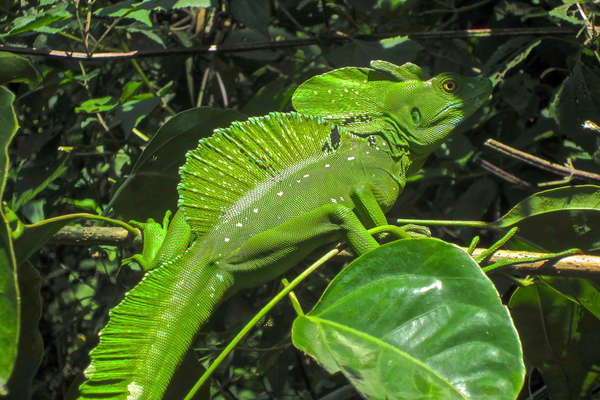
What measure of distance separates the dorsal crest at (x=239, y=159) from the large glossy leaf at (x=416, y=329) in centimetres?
57

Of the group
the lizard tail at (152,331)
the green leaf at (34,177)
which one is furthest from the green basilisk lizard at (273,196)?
the green leaf at (34,177)

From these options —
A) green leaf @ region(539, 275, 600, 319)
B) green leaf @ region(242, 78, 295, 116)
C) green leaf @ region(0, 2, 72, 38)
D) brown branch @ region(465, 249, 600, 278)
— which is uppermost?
green leaf @ region(0, 2, 72, 38)

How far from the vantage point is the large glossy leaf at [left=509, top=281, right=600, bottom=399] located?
6.30 ft

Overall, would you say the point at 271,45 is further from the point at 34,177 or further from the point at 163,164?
the point at 34,177

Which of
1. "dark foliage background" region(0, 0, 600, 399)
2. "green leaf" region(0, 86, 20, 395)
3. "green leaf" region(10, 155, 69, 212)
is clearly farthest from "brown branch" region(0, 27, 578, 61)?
"green leaf" region(0, 86, 20, 395)

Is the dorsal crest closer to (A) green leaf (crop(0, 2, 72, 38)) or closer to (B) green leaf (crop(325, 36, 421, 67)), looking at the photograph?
(B) green leaf (crop(325, 36, 421, 67))

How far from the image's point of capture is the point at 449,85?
2127 millimetres

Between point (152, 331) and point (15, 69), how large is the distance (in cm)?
118

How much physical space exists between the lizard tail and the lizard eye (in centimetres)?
95

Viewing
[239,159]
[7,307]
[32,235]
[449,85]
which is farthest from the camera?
[449,85]

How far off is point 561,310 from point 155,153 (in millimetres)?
1468

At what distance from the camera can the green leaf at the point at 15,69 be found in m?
2.05

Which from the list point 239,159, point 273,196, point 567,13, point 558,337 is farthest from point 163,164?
point 567,13

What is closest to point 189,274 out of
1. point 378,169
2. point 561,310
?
point 378,169
